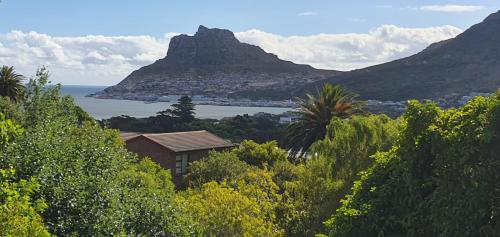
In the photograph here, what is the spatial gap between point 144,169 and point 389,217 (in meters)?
15.7

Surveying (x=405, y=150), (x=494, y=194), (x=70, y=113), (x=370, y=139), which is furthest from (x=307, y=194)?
(x=494, y=194)

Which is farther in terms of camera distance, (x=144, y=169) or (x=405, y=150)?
(x=144, y=169)

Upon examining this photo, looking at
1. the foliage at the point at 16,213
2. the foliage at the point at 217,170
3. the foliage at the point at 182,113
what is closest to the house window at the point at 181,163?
Answer: the foliage at the point at 217,170

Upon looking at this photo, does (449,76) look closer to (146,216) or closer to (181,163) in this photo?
(181,163)

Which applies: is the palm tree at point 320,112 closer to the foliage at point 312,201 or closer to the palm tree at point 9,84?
the foliage at point 312,201

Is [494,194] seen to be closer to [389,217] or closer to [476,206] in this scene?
[476,206]

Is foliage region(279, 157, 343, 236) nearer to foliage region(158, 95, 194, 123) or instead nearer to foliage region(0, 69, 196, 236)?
foliage region(0, 69, 196, 236)

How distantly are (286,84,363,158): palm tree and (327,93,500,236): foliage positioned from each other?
16689 mm

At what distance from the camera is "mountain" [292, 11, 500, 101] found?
17262 centimetres

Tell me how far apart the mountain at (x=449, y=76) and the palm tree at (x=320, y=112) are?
13899cm

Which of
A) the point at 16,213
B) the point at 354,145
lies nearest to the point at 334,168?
the point at 354,145

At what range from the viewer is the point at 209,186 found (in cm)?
2103

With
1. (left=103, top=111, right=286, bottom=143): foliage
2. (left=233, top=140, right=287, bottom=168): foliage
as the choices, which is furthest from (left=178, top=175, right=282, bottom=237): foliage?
(left=103, top=111, right=286, bottom=143): foliage

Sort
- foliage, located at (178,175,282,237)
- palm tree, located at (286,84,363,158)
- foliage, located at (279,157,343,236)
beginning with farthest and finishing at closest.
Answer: palm tree, located at (286,84,363,158), foliage, located at (279,157,343,236), foliage, located at (178,175,282,237)
